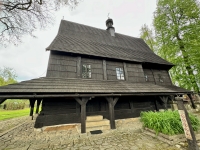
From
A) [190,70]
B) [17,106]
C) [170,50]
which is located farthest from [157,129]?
[17,106]

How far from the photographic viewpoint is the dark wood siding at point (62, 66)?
21.8 ft

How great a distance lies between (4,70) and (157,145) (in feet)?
138

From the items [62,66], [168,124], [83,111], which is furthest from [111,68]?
[168,124]

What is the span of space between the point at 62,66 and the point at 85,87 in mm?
2529

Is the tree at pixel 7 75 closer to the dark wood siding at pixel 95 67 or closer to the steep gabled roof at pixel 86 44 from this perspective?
the steep gabled roof at pixel 86 44

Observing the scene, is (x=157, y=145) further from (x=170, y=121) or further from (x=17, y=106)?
(x=17, y=106)

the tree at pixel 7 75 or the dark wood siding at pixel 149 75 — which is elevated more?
the tree at pixel 7 75

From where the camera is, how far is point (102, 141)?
4.09 metres

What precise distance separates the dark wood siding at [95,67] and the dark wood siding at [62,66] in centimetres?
95

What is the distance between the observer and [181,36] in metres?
12.8

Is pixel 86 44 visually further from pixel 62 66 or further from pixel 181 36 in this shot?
pixel 181 36

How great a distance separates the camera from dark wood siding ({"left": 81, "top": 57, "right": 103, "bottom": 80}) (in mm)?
7900

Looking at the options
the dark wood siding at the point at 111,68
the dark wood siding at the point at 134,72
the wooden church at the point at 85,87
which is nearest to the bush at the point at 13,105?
the wooden church at the point at 85,87

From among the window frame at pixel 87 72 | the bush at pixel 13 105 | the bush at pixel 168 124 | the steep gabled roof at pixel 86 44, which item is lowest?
the bush at pixel 168 124
